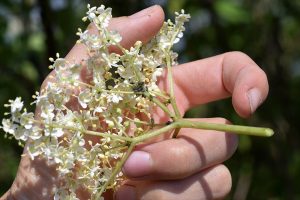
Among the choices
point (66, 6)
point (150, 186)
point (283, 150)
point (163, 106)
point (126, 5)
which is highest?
point (66, 6)

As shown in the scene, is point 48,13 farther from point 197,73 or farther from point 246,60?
point 246,60

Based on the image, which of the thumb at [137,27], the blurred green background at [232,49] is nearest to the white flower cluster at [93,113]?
the thumb at [137,27]

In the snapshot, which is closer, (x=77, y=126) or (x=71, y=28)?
(x=77, y=126)

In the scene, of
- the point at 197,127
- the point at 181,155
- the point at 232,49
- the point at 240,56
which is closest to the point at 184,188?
the point at 181,155

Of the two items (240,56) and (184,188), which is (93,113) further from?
(240,56)

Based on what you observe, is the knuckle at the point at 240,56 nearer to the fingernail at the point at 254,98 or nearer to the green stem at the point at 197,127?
the fingernail at the point at 254,98

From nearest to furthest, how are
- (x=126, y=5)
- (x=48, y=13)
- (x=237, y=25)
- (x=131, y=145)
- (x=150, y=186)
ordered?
(x=131, y=145) < (x=150, y=186) < (x=48, y=13) < (x=126, y=5) < (x=237, y=25)

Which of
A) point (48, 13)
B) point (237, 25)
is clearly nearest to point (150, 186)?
point (48, 13)

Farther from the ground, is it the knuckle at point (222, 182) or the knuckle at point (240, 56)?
the knuckle at point (240, 56)
